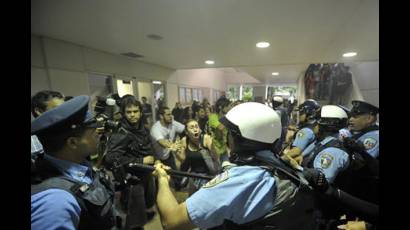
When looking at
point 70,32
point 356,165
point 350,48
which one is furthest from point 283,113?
point 70,32

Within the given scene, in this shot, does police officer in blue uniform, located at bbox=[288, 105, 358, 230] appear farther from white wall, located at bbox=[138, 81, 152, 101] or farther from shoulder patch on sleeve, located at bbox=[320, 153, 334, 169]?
white wall, located at bbox=[138, 81, 152, 101]

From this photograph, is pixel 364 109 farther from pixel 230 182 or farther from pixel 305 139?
pixel 230 182

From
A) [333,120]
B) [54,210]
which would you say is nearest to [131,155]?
[54,210]

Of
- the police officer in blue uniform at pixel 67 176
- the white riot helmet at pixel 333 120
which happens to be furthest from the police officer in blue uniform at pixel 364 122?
the police officer in blue uniform at pixel 67 176

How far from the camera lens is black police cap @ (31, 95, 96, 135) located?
2.69 feet

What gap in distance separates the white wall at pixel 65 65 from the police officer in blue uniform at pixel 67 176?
2.29 metres

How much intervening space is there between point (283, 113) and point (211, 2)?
101 inches

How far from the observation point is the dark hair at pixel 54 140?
861 millimetres

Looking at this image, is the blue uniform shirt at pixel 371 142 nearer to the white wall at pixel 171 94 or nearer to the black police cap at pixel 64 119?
the black police cap at pixel 64 119

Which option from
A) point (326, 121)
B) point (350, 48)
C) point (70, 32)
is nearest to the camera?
point (326, 121)

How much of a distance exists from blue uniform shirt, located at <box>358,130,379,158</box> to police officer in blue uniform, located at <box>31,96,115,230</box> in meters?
2.02

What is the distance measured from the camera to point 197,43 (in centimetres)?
312

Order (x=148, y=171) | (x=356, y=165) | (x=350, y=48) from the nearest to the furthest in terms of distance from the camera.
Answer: (x=148, y=171), (x=356, y=165), (x=350, y=48)
